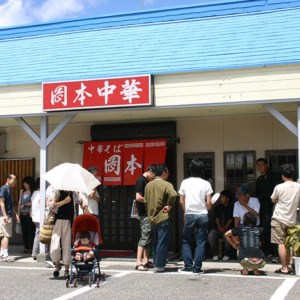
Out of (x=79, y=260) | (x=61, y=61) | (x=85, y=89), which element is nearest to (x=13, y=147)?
(x=61, y=61)

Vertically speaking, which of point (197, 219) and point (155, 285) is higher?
point (197, 219)

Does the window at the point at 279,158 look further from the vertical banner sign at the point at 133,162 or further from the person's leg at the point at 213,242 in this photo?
the vertical banner sign at the point at 133,162

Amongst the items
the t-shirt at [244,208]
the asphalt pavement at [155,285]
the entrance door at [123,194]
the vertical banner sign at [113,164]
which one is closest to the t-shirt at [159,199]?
the asphalt pavement at [155,285]

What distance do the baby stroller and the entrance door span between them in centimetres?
372

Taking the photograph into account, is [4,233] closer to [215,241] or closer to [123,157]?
[123,157]

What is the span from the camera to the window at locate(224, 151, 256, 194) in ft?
35.9

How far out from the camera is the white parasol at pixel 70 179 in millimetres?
7566

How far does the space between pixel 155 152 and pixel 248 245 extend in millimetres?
3637

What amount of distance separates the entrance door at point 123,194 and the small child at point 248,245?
3.09m

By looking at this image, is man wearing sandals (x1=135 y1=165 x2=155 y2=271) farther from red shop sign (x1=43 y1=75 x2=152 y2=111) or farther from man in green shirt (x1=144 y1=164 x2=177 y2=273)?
red shop sign (x1=43 y1=75 x2=152 y2=111)

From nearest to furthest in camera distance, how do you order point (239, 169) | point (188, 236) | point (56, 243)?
1. point (56, 243)
2. point (188, 236)
3. point (239, 169)

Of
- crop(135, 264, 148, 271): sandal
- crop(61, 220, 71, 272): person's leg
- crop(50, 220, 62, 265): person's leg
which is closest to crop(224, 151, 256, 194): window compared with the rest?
crop(135, 264, 148, 271): sandal

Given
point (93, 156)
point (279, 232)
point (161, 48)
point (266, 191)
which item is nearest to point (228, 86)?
point (161, 48)

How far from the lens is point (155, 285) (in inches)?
289
